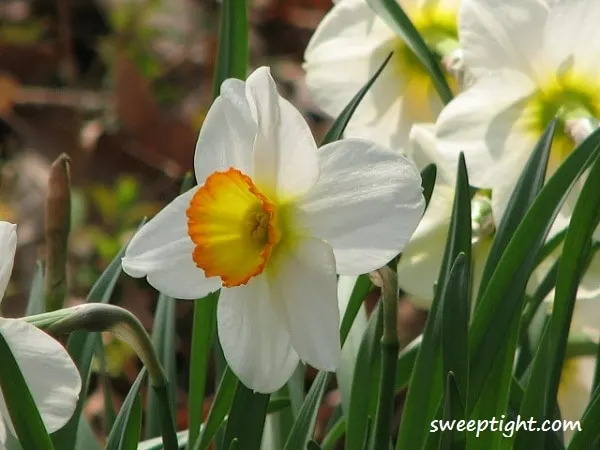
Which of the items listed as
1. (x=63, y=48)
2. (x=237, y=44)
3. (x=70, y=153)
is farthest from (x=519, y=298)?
(x=63, y=48)

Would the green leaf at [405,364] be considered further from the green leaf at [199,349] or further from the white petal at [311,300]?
the white petal at [311,300]

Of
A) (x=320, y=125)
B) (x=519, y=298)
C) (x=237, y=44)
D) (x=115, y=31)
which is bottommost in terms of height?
(x=519, y=298)

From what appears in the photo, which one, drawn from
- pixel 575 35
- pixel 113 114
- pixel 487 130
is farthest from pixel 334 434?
pixel 113 114

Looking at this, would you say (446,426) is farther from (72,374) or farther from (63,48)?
(63,48)

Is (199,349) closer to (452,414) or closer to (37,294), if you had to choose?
(37,294)

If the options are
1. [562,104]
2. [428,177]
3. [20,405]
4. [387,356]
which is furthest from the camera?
[562,104]

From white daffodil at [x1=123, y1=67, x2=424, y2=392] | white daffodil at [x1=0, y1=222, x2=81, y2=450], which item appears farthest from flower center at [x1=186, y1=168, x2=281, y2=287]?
white daffodil at [x1=0, y1=222, x2=81, y2=450]
